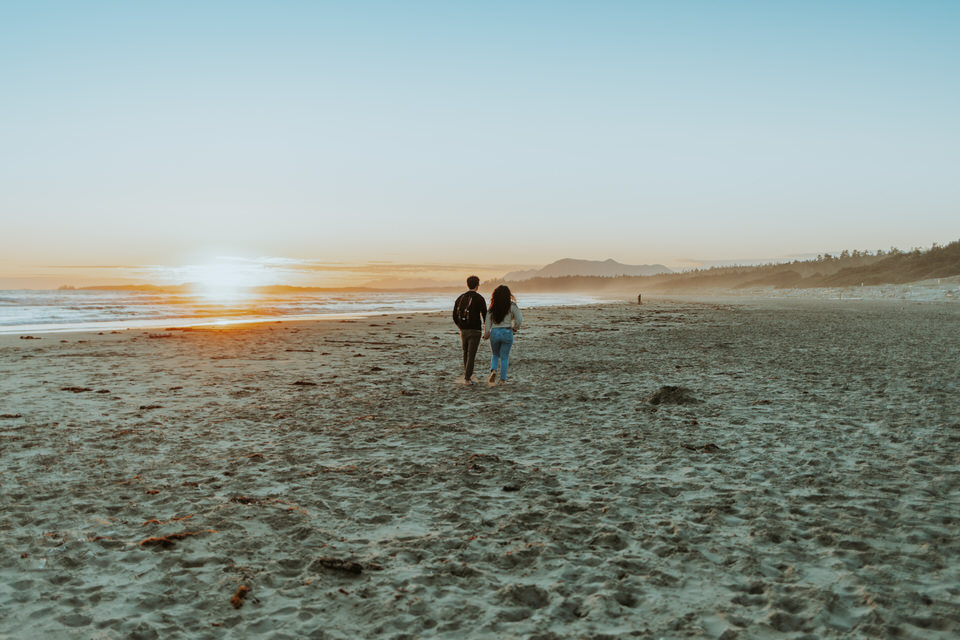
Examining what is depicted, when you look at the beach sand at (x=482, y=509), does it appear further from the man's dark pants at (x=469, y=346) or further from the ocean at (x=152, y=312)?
the ocean at (x=152, y=312)

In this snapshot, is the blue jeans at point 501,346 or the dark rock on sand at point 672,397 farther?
the blue jeans at point 501,346

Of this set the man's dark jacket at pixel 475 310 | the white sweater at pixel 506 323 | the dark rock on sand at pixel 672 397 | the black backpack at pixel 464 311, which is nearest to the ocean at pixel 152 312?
the black backpack at pixel 464 311

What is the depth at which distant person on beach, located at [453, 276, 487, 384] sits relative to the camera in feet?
41.5

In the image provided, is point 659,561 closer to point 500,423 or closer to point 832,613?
point 832,613

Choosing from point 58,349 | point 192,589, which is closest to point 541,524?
point 192,589

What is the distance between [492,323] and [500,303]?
0.46 meters

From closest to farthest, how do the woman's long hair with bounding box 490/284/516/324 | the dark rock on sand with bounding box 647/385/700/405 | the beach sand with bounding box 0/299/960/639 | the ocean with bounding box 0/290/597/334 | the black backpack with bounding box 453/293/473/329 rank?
1. the beach sand with bounding box 0/299/960/639
2. the dark rock on sand with bounding box 647/385/700/405
3. the woman's long hair with bounding box 490/284/516/324
4. the black backpack with bounding box 453/293/473/329
5. the ocean with bounding box 0/290/597/334

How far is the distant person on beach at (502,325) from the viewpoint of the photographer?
41.5ft

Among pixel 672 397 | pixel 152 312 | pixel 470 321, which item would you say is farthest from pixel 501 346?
pixel 152 312

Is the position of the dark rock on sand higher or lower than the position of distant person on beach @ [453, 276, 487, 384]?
lower

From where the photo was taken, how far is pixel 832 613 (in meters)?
3.92

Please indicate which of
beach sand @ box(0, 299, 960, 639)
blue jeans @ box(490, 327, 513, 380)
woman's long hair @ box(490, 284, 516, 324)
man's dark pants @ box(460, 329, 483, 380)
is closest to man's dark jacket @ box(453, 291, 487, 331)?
man's dark pants @ box(460, 329, 483, 380)

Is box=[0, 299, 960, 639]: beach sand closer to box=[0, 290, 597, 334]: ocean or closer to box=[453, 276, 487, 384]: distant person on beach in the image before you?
box=[453, 276, 487, 384]: distant person on beach

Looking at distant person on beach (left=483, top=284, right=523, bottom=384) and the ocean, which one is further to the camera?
the ocean
